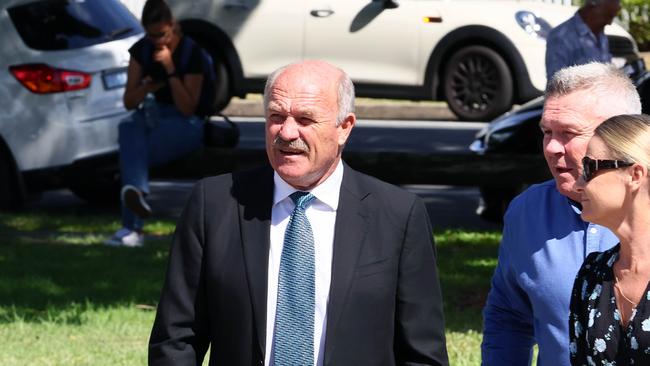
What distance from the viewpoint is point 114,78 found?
41.1 ft

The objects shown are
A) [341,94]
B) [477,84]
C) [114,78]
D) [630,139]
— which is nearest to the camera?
[630,139]

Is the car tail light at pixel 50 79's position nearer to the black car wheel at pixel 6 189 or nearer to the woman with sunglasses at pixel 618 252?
the black car wheel at pixel 6 189

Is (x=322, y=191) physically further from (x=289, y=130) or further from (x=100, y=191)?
(x=100, y=191)

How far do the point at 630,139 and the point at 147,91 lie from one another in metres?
7.90

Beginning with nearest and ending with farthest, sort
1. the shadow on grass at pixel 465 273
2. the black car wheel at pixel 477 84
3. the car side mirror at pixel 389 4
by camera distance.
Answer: the shadow on grass at pixel 465 273, the car side mirror at pixel 389 4, the black car wheel at pixel 477 84

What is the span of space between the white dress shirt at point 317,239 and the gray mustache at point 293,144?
0.15m

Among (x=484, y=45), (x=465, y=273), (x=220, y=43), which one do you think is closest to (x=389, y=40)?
(x=484, y=45)

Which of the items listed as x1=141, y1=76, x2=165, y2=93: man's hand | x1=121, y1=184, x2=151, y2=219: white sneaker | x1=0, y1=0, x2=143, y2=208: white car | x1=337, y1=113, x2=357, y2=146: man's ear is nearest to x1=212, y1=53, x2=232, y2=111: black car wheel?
x1=0, y1=0, x2=143, y2=208: white car

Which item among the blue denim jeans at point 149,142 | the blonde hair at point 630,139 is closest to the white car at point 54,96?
the blue denim jeans at point 149,142

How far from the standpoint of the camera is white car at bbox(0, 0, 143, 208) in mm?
12344

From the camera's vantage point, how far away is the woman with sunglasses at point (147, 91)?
11.1 meters

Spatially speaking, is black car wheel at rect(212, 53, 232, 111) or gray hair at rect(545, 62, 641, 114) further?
black car wheel at rect(212, 53, 232, 111)

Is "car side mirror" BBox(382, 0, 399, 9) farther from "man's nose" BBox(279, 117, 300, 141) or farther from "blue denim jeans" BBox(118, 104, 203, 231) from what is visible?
"man's nose" BBox(279, 117, 300, 141)

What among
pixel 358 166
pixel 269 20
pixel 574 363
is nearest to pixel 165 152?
pixel 358 166
